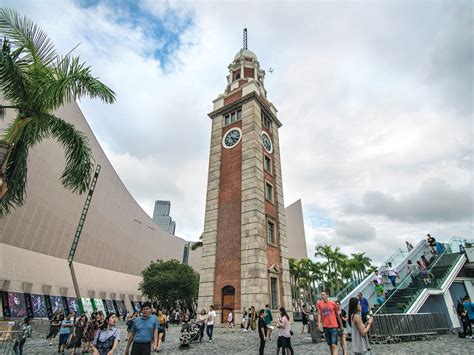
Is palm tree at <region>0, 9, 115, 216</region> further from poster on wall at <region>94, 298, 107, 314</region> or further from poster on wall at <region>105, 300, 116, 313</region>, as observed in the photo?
poster on wall at <region>105, 300, 116, 313</region>

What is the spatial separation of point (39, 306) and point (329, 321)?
30.0 metres

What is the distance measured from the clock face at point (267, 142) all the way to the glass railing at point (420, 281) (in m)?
13.1

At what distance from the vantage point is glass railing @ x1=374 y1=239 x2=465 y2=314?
12.8 m

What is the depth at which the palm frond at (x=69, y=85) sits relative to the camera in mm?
7750

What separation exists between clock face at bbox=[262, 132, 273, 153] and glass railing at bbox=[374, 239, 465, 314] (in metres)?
13.1

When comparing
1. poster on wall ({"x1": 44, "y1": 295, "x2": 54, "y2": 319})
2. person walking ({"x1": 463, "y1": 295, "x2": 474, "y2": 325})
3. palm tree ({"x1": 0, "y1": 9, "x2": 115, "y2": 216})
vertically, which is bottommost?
person walking ({"x1": 463, "y1": 295, "x2": 474, "y2": 325})

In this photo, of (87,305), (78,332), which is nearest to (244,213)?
(78,332)

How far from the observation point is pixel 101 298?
129 feet

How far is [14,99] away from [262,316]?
950 centimetres

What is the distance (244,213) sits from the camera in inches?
738

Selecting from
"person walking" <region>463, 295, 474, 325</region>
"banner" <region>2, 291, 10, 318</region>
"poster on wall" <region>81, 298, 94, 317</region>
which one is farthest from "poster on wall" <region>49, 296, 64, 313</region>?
"person walking" <region>463, 295, 474, 325</region>

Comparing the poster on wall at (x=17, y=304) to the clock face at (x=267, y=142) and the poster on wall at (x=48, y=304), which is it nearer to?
the poster on wall at (x=48, y=304)

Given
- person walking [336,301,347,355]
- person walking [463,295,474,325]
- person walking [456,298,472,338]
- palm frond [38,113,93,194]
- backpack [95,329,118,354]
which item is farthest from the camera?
person walking [456,298,472,338]

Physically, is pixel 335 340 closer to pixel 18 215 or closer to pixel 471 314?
pixel 471 314
